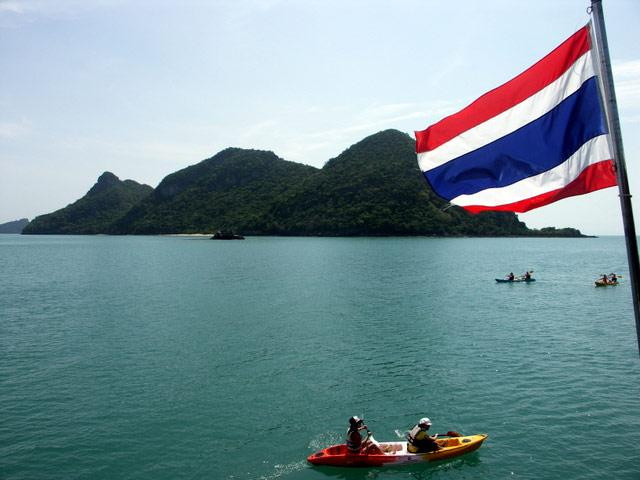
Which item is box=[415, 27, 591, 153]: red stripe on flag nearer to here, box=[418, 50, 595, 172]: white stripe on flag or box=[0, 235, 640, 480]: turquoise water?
box=[418, 50, 595, 172]: white stripe on flag

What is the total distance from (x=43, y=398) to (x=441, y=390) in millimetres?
21800

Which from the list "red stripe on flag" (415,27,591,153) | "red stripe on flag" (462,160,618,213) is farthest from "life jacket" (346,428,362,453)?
"red stripe on flag" (415,27,591,153)

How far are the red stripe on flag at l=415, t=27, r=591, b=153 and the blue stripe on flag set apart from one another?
0.55 m

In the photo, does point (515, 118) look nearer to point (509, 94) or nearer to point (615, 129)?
point (509, 94)

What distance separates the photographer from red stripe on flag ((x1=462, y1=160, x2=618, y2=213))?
334 inches

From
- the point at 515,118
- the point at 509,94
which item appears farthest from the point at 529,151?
the point at 509,94

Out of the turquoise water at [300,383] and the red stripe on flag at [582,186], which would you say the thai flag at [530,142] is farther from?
the turquoise water at [300,383]

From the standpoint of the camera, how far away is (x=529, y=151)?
952cm

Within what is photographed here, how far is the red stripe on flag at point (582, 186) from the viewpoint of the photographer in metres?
8.48

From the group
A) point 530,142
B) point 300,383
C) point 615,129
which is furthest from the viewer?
point 300,383

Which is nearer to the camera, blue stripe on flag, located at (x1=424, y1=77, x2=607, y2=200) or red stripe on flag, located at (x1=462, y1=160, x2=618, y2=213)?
red stripe on flag, located at (x1=462, y1=160, x2=618, y2=213)

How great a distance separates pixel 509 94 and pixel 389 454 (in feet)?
49.1

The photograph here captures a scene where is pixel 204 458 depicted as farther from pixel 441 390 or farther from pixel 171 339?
pixel 171 339

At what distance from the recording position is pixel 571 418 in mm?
21906
